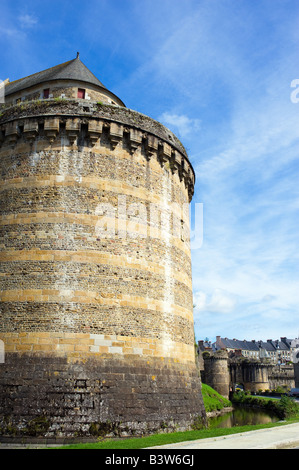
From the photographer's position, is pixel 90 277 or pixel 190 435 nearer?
pixel 190 435

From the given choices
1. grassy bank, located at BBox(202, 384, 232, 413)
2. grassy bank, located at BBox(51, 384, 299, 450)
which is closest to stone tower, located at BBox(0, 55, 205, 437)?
grassy bank, located at BBox(51, 384, 299, 450)

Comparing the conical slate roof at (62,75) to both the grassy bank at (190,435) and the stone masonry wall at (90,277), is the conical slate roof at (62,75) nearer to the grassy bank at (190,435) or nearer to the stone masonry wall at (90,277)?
the stone masonry wall at (90,277)

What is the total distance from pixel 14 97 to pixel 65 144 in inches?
323

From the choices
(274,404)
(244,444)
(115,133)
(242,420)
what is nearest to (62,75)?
(115,133)

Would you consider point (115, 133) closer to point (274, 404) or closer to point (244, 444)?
point (244, 444)

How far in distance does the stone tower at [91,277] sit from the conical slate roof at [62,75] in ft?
17.9

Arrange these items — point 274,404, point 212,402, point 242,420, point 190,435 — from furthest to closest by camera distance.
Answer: point 212,402, point 274,404, point 242,420, point 190,435

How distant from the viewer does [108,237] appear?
40.8 feet

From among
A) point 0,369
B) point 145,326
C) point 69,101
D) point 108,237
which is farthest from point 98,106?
point 0,369

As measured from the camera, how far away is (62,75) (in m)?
18.3

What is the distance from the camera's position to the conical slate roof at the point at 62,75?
18.3 m

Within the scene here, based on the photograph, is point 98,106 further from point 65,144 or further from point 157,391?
point 157,391

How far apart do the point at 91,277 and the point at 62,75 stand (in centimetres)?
1108

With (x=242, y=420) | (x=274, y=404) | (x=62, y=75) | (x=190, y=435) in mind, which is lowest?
(x=242, y=420)
